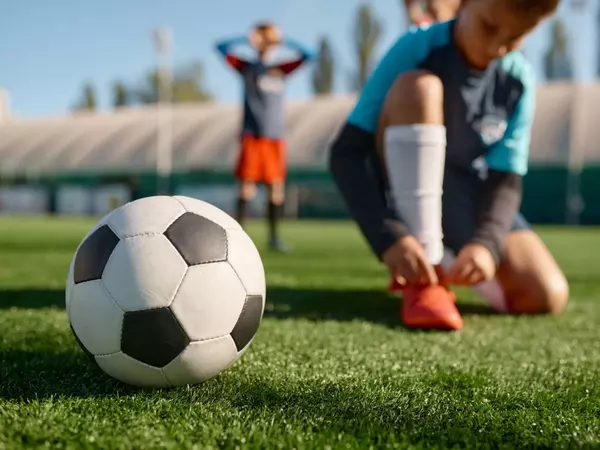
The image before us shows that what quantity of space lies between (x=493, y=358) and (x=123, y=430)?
1118 mm

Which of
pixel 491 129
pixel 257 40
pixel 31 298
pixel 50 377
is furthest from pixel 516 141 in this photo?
pixel 257 40

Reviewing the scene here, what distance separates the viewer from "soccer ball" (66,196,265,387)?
4.13 feet

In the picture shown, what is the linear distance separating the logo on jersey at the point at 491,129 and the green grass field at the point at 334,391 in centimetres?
72

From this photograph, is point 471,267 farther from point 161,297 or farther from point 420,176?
point 161,297

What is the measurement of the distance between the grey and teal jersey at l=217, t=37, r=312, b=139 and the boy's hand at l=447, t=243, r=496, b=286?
157 inches

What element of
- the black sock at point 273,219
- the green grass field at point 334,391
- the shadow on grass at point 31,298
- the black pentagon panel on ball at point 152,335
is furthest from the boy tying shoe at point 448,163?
the black sock at point 273,219

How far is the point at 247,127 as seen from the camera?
19.1 feet

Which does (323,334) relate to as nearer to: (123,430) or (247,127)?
(123,430)

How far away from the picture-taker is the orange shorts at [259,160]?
574cm

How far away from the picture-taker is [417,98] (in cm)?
211

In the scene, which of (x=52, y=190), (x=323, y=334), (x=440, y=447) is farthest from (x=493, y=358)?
(x=52, y=190)

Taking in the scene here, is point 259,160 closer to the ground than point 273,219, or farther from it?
farther from it

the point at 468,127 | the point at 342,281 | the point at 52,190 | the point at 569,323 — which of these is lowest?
the point at 52,190

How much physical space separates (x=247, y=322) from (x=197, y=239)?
0.73 ft
